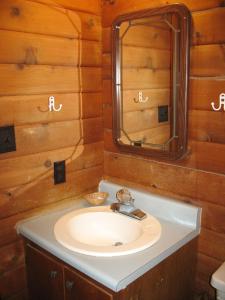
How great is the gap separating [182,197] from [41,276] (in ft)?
2.30

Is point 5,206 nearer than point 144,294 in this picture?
No

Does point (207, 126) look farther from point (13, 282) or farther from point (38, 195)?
point (13, 282)

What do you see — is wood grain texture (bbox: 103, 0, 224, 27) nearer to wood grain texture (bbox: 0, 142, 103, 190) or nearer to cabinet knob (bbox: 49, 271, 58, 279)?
wood grain texture (bbox: 0, 142, 103, 190)

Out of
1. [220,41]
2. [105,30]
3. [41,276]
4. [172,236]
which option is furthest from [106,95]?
[41,276]

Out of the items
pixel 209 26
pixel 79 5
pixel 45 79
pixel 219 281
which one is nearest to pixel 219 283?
pixel 219 281

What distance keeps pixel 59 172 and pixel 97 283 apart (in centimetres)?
59

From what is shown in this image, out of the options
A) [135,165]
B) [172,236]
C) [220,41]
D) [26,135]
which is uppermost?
[220,41]

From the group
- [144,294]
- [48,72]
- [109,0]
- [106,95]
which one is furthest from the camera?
[106,95]

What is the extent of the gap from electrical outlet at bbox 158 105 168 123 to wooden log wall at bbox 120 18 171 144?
16mm

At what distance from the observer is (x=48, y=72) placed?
4.56 feet

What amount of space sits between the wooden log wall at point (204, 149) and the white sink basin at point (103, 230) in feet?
0.68

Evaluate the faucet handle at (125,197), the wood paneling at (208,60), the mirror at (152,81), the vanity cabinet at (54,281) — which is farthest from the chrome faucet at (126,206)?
the wood paneling at (208,60)

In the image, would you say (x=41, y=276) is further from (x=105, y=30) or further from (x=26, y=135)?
(x=105, y=30)

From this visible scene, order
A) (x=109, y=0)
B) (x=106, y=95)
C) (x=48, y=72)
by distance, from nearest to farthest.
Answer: (x=48, y=72) < (x=109, y=0) < (x=106, y=95)
